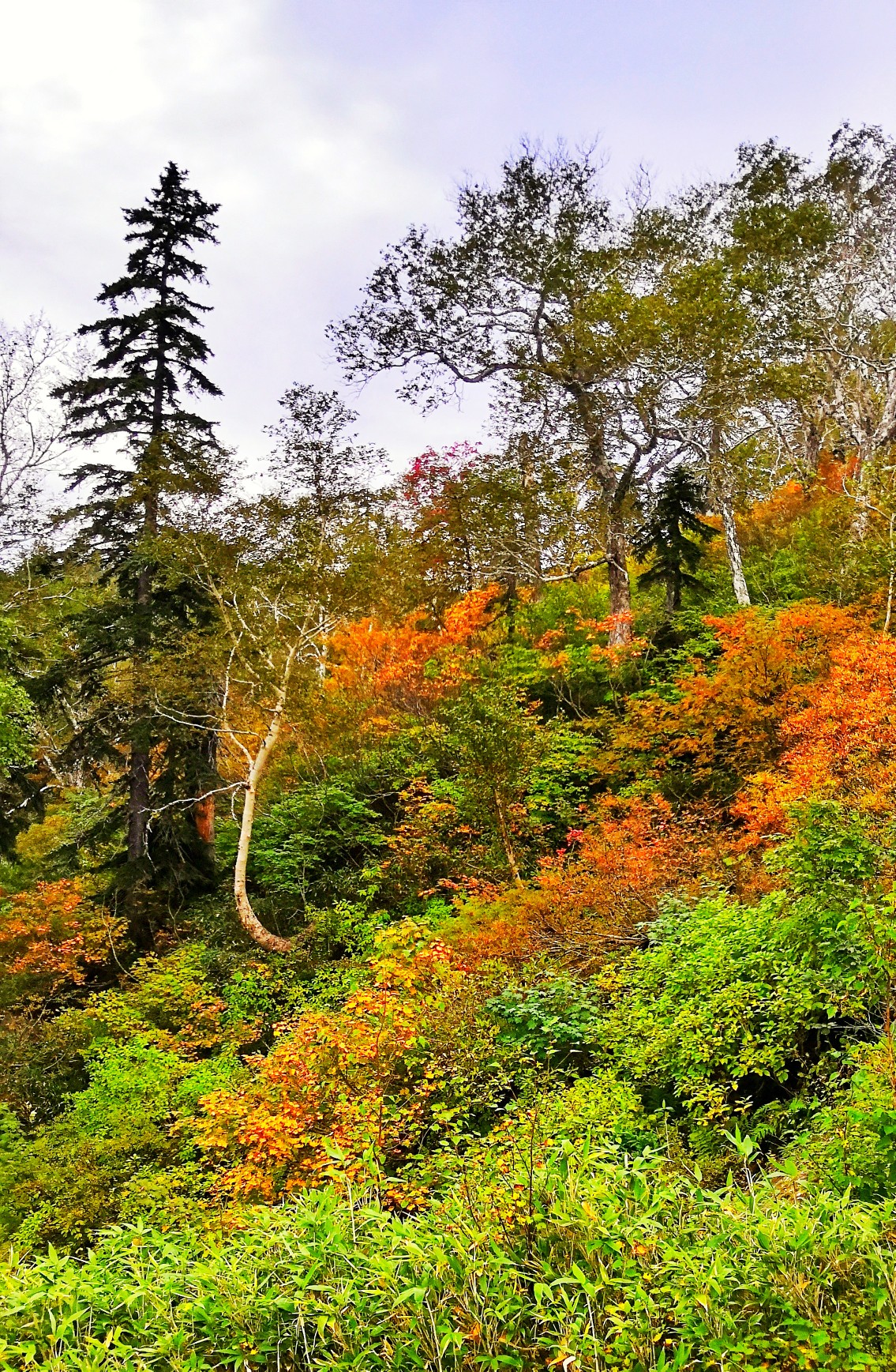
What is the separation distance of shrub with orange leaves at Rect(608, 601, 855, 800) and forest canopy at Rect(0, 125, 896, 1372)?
0.10 metres

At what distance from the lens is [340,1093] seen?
6.66 metres

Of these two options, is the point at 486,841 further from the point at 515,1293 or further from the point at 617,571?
the point at 515,1293

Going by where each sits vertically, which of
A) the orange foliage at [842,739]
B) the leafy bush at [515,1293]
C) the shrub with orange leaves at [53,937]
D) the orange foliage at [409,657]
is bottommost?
the shrub with orange leaves at [53,937]

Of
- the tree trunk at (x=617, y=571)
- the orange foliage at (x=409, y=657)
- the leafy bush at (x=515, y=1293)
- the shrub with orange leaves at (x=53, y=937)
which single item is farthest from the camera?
the orange foliage at (x=409, y=657)

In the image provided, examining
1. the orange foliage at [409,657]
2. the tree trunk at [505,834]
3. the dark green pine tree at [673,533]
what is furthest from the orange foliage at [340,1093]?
the dark green pine tree at [673,533]

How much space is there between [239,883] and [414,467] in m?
14.5

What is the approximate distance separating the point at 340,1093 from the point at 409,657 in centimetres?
1266

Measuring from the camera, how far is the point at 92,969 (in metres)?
14.2

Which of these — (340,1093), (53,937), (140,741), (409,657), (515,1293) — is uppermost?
(409,657)

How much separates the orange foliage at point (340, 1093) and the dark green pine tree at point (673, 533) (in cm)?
1200

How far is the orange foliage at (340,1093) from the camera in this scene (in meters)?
6.24

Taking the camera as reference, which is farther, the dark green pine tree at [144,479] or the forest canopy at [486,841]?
the dark green pine tree at [144,479]

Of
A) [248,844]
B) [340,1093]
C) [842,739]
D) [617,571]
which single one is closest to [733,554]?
[617,571]

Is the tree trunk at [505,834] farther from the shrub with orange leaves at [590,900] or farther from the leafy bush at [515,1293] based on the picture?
the leafy bush at [515,1293]
